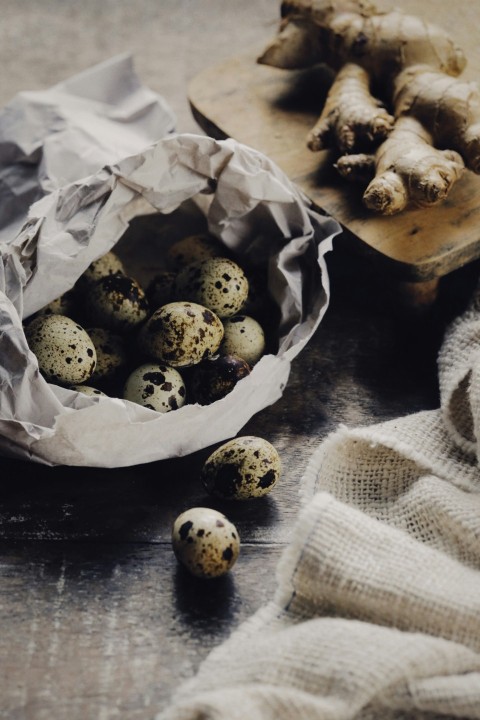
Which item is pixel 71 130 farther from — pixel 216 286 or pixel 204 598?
pixel 204 598

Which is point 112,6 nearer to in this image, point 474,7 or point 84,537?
point 474,7

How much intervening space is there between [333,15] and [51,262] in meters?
0.73

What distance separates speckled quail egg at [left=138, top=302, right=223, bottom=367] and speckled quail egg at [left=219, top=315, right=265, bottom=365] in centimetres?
5

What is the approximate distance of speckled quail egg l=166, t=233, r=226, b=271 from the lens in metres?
1.28

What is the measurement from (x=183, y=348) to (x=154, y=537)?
24cm

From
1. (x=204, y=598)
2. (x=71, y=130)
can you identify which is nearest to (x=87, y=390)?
(x=204, y=598)

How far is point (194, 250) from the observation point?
128 centimetres

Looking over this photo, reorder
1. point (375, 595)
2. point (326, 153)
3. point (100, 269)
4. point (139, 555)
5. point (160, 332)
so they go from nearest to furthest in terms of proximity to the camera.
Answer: point (375, 595) → point (139, 555) → point (160, 332) → point (100, 269) → point (326, 153)

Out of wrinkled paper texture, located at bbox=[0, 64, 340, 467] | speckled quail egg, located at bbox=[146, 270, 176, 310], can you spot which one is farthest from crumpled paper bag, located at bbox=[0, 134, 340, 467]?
speckled quail egg, located at bbox=[146, 270, 176, 310]

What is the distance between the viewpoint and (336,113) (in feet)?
4.37

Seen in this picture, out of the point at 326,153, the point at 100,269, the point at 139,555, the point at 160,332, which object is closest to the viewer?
the point at 139,555

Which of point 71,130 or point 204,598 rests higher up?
point 71,130

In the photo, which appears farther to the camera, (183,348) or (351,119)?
(351,119)

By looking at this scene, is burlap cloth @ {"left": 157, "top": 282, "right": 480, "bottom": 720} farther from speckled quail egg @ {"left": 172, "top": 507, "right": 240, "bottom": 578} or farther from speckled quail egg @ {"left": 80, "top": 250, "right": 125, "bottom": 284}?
speckled quail egg @ {"left": 80, "top": 250, "right": 125, "bottom": 284}
